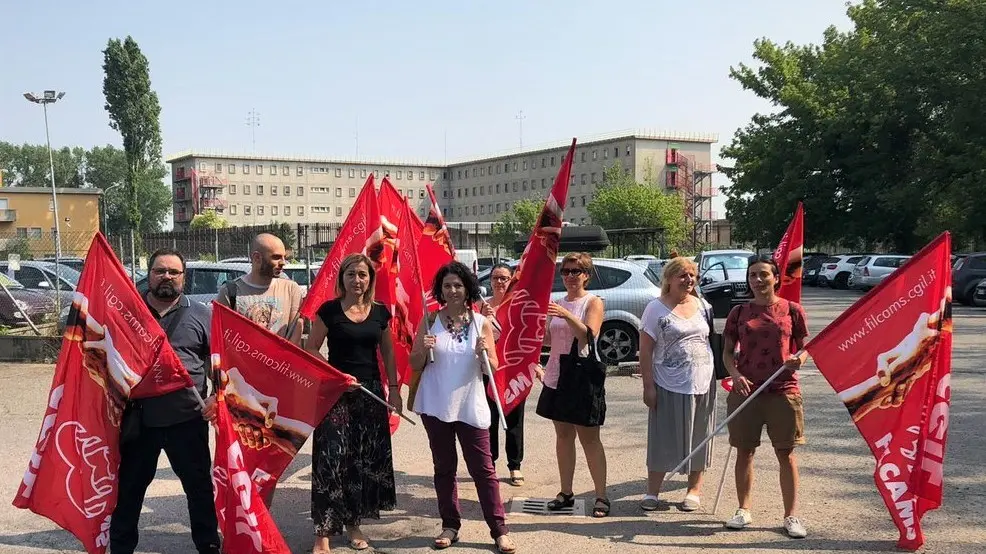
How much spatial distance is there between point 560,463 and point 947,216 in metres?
35.3

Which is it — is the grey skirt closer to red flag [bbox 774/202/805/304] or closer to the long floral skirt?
red flag [bbox 774/202/805/304]

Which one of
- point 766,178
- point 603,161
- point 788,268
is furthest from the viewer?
point 603,161

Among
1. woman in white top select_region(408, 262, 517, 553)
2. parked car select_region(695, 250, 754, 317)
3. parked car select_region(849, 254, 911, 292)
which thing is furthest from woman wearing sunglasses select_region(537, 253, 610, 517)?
parked car select_region(849, 254, 911, 292)

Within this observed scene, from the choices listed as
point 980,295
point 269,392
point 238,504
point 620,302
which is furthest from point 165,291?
point 980,295

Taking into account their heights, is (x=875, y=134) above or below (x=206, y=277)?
above

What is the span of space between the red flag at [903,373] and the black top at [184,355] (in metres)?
3.60

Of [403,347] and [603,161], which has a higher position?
[603,161]

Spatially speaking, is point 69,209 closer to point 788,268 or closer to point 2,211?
A: point 2,211

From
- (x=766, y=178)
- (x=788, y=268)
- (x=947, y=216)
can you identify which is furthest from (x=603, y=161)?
(x=788, y=268)

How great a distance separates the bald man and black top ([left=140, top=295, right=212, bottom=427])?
40cm

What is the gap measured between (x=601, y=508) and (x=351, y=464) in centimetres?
172

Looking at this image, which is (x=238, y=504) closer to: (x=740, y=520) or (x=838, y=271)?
(x=740, y=520)

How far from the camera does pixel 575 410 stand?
5508 mm

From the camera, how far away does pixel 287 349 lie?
189 inches
